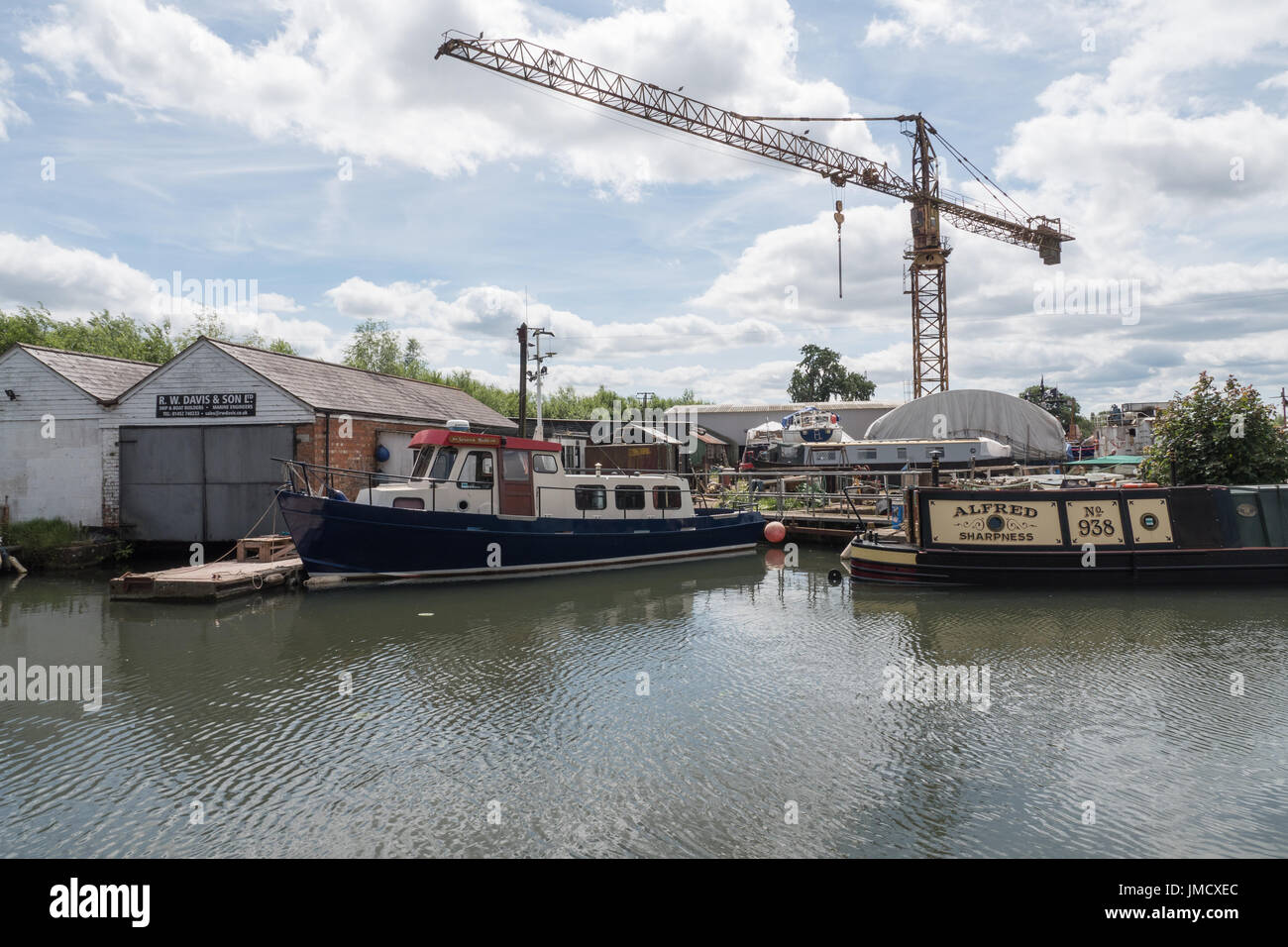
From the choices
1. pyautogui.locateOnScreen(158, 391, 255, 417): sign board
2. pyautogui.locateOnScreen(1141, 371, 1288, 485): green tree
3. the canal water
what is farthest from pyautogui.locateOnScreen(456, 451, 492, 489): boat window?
pyautogui.locateOnScreen(1141, 371, 1288, 485): green tree

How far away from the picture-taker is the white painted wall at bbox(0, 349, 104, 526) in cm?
2048

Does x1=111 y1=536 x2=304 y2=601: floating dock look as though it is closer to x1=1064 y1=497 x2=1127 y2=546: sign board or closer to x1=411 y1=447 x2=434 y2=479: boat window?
x1=411 y1=447 x2=434 y2=479: boat window

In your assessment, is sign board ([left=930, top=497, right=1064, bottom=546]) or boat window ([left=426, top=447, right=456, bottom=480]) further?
boat window ([left=426, top=447, right=456, bottom=480])

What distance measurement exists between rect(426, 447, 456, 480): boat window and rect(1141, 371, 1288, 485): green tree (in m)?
17.9

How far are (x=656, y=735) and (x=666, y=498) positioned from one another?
1327 centimetres

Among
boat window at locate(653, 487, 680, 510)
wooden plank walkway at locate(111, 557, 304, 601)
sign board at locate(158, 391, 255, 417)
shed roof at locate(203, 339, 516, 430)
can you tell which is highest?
shed roof at locate(203, 339, 516, 430)

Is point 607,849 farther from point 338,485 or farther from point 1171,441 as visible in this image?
point 1171,441

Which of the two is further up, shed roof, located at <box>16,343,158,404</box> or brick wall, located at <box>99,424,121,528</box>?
shed roof, located at <box>16,343,158,404</box>

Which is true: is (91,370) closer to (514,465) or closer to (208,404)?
(208,404)

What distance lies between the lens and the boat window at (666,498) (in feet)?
67.0

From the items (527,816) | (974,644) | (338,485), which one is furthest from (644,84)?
(527,816)

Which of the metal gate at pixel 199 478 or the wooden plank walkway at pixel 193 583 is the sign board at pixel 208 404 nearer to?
the metal gate at pixel 199 478
